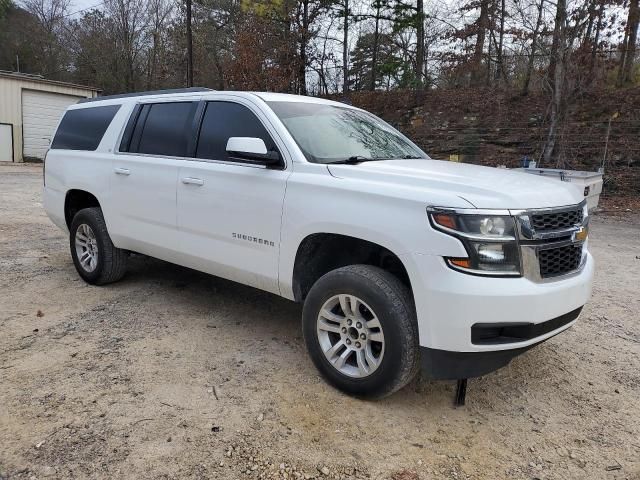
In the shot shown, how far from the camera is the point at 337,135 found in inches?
153

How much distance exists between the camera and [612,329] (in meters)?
4.42

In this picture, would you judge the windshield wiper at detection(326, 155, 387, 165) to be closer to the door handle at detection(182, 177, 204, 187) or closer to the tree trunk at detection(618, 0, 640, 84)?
the door handle at detection(182, 177, 204, 187)

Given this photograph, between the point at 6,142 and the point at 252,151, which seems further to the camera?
the point at 6,142

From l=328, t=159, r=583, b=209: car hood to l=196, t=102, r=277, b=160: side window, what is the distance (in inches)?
32.7

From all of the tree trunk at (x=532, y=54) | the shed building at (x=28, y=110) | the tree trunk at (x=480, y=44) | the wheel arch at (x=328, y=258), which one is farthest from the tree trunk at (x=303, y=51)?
the wheel arch at (x=328, y=258)

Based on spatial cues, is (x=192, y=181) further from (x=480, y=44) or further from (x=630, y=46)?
(x=630, y=46)

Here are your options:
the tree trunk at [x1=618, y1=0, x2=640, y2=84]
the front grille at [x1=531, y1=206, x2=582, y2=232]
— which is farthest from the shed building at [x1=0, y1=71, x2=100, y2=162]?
the front grille at [x1=531, y1=206, x2=582, y2=232]

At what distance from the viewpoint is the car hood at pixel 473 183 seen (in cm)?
277

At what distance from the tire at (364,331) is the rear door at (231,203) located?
53 centimetres

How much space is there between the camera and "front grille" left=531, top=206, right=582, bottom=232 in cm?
281

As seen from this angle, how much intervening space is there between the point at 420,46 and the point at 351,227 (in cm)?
2136

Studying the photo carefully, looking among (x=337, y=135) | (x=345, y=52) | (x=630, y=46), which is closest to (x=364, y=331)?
(x=337, y=135)

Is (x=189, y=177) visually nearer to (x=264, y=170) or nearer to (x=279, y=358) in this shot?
(x=264, y=170)

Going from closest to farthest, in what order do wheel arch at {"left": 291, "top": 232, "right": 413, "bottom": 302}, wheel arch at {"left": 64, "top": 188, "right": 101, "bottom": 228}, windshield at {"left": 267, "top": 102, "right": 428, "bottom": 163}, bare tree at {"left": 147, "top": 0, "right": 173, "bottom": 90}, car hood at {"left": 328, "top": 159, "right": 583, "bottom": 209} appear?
car hood at {"left": 328, "top": 159, "right": 583, "bottom": 209}
wheel arch at {"left": 291, "top": 232, "right": 413, "bottom": 302}
windshield at {"left": 267, "top": 102, "right": 428, "bottom": 163}
wheel arch at {"left": 64, "top": 188, "right": 101, "bottom": 228}
bare tree at {"left": 147, "top": 0, "right": 173, "bottom": 90}
